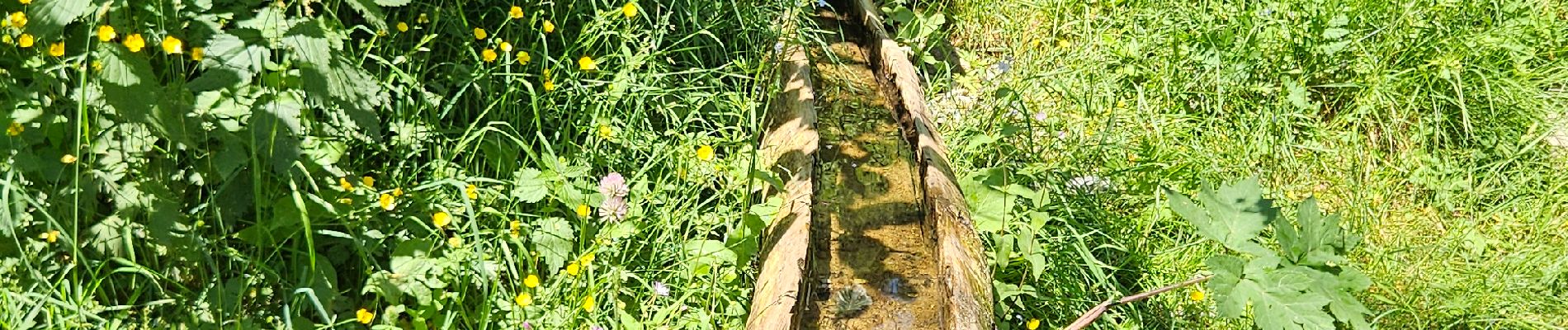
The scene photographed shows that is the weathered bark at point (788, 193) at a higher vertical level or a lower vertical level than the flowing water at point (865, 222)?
higher

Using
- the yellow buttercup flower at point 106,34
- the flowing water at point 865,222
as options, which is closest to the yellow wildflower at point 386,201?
the yellow buttercup flower at point 106,34

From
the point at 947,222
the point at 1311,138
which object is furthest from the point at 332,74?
the point at 1311,138

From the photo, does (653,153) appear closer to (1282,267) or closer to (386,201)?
(386,201)

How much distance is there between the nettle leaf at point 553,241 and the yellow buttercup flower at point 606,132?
323mm

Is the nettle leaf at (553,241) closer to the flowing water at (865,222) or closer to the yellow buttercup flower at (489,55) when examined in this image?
the yellow buttercup flower at (489,55)

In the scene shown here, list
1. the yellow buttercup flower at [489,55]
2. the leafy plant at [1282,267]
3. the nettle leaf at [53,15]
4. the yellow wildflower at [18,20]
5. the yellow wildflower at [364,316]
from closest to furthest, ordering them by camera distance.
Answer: the nettle leaf at [53,15] < the yellow wildflower at [18,20] < the leafy plant at [1282,267] < the yellow wildflower at [364,316] < the yellow buttercup flower at [489,55]

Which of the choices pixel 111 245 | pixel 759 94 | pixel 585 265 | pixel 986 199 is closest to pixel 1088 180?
pixel 986 199

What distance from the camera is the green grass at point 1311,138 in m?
2.99

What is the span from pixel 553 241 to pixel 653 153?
1.58 feet

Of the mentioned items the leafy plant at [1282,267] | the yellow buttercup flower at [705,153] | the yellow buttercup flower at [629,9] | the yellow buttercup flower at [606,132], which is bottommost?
the yellow buttercup flower at [606,132]

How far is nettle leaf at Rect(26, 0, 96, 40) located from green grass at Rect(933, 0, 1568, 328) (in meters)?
1.99

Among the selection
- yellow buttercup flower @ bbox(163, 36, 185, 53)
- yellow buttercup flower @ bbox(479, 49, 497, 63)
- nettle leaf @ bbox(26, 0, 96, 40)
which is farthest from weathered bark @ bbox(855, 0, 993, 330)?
nettle leaf @ bbox(26, 0, 96, 40)

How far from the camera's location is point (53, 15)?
1845 millimetres

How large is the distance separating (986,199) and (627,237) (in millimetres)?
930
